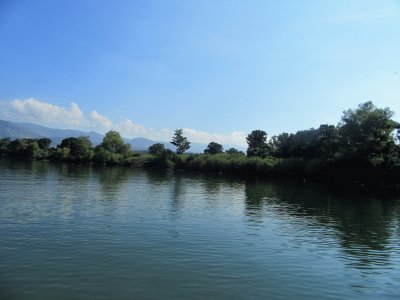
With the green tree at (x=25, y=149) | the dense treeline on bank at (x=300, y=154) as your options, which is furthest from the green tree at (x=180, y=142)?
the green tree at (x=25, y=149)

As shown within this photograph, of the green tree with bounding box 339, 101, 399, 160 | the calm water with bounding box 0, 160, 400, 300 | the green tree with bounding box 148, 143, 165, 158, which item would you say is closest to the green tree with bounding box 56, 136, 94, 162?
the green tree with bounding box 148, 143, 165, 158

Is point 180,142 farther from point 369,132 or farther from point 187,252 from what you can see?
point 187,252

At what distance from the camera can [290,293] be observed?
59.5ft

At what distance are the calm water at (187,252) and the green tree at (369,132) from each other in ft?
146

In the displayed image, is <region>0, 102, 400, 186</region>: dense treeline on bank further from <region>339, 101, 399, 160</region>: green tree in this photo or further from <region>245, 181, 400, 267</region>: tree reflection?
<region>245, 181, 400, 267</region>: tree reflection

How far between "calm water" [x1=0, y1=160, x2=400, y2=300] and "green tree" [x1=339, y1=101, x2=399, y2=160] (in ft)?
146

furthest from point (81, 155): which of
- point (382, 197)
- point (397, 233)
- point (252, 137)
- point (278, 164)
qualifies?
point (397, 233)

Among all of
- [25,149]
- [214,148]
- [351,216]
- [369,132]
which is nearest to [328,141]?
[369,132]

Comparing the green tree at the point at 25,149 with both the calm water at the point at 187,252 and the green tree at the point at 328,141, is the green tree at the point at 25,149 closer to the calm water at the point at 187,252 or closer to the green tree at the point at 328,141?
the green tree at the point at 328,141

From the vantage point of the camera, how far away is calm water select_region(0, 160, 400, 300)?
18.2m

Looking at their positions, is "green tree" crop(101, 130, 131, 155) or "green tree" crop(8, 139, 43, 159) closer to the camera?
"green tree" crop(101, 130, 131, 155)

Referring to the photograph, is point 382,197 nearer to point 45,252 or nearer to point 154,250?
point 154,250

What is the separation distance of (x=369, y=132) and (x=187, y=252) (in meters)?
72.3

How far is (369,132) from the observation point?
85.2 meters
